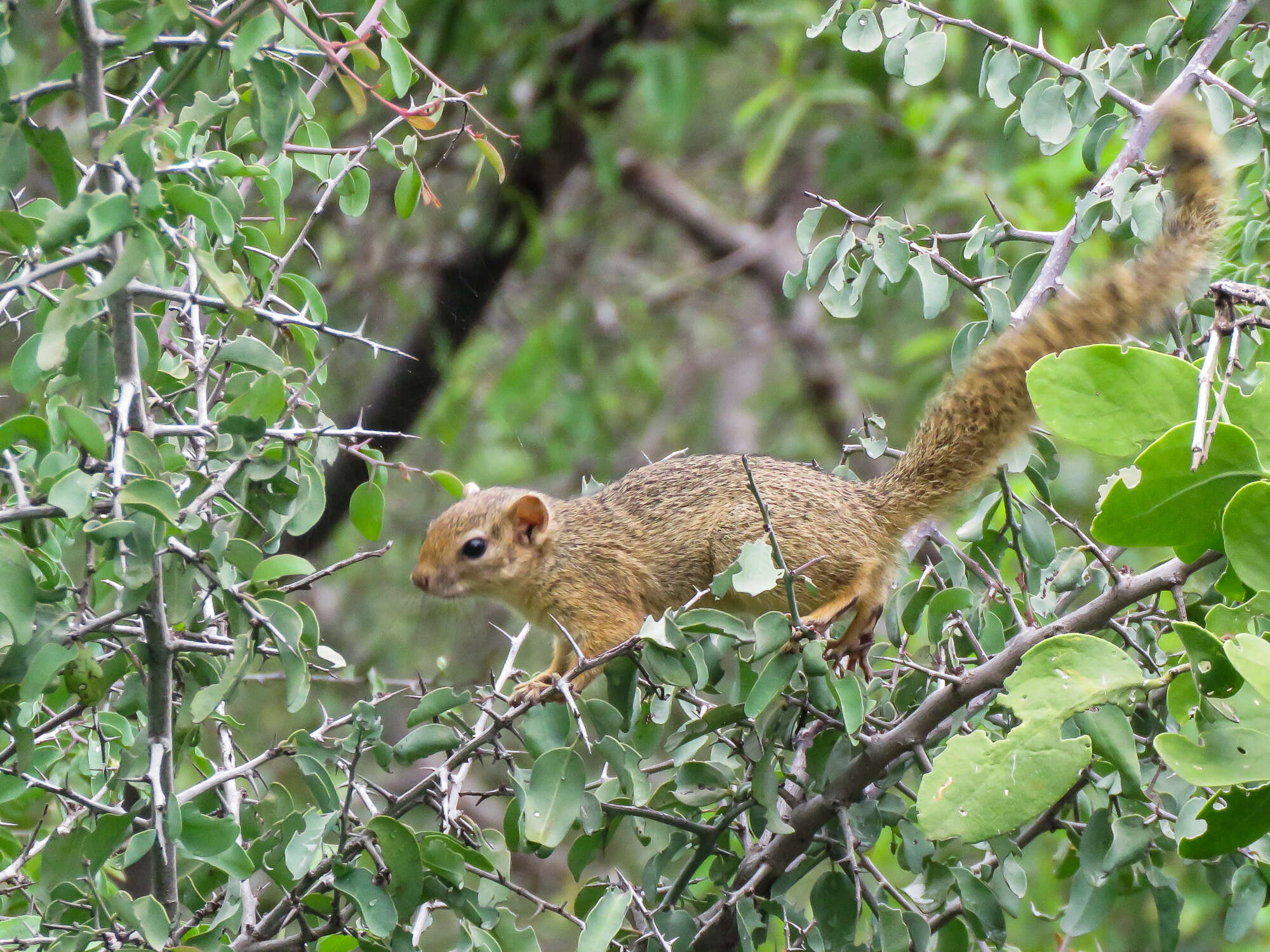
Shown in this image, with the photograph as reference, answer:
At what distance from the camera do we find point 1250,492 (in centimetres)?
131

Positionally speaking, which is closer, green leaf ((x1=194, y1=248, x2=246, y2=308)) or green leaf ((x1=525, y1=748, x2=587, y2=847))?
green leaf ((x1=194, y1=248, x2=246, y2=308))

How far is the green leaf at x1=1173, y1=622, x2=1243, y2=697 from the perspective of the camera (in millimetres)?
1309

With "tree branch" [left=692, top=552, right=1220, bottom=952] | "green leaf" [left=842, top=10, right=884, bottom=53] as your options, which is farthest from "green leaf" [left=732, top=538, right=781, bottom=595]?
"green leaf" [left=842, top=10, right=884, bottom=53]

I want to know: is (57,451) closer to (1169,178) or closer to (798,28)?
(1169,178)

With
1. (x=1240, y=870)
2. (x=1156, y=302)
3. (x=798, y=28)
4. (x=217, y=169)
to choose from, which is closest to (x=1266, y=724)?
(x=1240, y=870)

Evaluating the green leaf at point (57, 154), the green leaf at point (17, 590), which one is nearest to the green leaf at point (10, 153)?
the green leaf at point (57, 154)

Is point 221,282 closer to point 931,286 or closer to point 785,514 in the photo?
point 931,286

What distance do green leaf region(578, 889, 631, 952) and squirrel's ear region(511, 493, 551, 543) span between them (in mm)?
1334

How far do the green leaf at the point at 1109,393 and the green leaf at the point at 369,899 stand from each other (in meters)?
0.99

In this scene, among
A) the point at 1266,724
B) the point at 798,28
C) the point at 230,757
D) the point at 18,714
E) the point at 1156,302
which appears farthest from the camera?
the point at 798,28

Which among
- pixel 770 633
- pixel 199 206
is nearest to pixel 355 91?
pixel 199 206

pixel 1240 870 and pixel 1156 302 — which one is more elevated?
pixel 1156 302

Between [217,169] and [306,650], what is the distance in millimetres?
640

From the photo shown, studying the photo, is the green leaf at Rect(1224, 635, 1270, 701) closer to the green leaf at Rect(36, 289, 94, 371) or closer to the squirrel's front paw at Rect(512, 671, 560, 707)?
the squirrel's front paw at Rect(512, 671, 560, 707)
